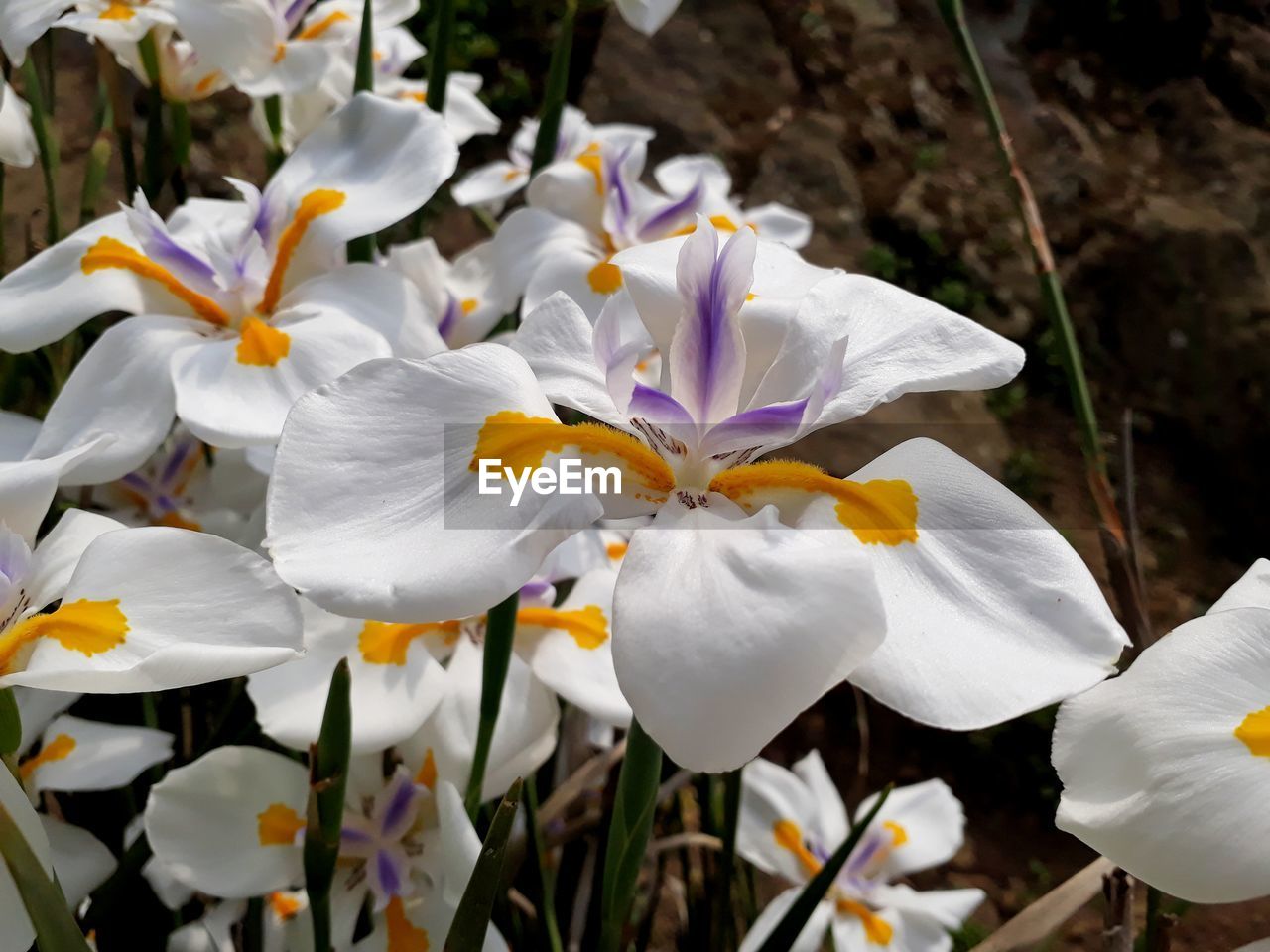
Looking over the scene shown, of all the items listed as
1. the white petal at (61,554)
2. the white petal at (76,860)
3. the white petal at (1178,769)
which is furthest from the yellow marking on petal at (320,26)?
the white petal at (1178,769)

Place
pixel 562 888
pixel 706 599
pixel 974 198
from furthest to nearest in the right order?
1. pixel 974 198
2. pixel 562 888
3. pixel 706 599

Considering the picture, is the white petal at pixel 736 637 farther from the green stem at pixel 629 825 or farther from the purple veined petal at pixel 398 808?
the purple veined petal at pixel 398 808

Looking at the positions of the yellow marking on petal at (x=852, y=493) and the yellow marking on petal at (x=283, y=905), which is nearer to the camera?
the yellow marking on petal at (x=852, y=493)

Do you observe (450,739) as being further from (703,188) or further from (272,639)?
(703,188)

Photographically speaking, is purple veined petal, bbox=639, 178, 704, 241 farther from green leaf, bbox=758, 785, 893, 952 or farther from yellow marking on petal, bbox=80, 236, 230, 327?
green leaf, bbox=758, 785, 893, 952

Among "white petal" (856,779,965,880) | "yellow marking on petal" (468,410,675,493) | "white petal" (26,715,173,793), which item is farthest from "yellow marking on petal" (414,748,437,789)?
"white petal" (856,779,965,880)

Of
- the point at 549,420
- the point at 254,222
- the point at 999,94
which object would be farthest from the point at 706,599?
the point at 999,94

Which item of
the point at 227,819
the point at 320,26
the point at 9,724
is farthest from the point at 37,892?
the point at 320,26
